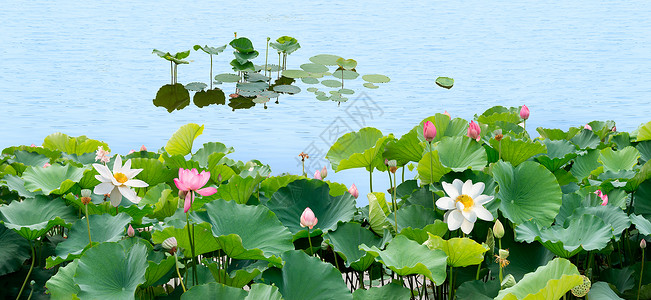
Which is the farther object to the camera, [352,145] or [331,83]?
[331,83]

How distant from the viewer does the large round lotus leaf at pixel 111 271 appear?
1345mm

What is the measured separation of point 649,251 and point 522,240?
65cm

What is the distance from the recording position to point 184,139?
7.93ft

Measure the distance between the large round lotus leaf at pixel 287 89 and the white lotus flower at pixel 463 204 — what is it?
424 centimetres

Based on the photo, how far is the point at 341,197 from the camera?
1.68 meters

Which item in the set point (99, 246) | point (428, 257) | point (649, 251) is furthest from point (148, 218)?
point (649, 251)

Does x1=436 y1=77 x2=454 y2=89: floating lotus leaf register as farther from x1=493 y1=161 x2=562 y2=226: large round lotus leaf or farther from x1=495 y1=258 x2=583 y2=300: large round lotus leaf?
x1=495 y1=258 x2=583 y2=300: large round lotus leaf

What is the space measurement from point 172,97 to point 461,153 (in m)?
4.55

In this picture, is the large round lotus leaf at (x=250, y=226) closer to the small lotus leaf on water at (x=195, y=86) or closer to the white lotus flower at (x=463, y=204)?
the white lotus flower at (x=463, y=204)

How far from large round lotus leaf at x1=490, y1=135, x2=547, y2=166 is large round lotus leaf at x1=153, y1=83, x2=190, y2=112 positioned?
394 cm

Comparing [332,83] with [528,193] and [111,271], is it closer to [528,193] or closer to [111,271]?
[528,193]

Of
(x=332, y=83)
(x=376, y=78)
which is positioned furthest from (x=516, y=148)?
(x=376, y=78)

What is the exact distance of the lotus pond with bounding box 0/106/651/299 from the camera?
4.37 feet

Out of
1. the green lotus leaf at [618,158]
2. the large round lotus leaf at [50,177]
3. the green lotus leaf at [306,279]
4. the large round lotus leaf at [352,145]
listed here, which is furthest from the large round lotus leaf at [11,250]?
the green lotus leaf at [618,158]
